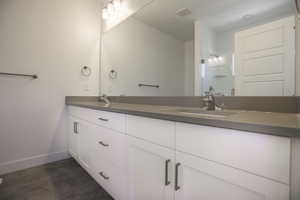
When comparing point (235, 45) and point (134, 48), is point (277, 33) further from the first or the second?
point (134, 48)

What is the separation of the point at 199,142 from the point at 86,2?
2593mm

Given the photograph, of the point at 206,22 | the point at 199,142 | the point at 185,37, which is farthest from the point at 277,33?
the point at 199,142

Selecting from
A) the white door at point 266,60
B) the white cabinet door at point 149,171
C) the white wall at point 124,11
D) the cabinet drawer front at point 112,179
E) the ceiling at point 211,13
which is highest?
the white wall at point 124,11

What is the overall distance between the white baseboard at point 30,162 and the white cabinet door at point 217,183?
1929 millimetres

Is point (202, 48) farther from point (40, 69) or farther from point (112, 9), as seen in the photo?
point (40, 69)

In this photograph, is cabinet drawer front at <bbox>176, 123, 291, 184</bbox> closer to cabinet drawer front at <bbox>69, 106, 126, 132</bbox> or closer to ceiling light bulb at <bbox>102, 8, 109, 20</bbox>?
cabinet drawer front at <bbox>69, 106, 126, 132</bbox>

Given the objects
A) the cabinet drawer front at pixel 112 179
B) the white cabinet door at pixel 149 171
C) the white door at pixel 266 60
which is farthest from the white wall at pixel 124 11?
the cabinet drawer front at pixel 112 179

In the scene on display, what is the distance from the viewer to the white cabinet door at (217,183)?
0.50 metres

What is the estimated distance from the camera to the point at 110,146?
1.20 m

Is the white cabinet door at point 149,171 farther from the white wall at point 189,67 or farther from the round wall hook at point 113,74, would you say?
the round wall hook at point 113,74

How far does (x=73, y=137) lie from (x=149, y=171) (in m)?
1.42

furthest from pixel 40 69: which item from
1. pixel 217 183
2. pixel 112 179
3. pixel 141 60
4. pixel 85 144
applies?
pixel 217 183

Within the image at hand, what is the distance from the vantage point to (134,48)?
208 cm

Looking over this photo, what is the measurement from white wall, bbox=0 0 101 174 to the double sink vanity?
114 cm
